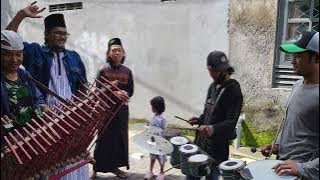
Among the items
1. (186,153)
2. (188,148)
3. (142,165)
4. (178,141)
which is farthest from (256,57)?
(186,153)

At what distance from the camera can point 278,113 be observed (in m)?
6.90

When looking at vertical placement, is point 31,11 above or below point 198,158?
above

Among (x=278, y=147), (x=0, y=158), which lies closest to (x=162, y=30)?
(x=278, y=147)

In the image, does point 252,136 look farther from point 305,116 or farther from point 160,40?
point 305,116

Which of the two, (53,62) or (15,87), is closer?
(15,87)

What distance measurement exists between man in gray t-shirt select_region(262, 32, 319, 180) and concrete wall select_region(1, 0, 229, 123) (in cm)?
449

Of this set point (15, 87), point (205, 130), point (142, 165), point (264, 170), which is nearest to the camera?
point (264, 170)

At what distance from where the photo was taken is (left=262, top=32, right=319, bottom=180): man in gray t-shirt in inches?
102

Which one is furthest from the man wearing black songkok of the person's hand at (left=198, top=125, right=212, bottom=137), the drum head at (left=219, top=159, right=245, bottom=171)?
the drum head at (left=219, top=159, right=245, bottom=171)

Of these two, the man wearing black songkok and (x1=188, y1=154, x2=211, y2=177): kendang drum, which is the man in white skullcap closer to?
(x1=188, y1=154, x2=211, y2=177): kendang drum

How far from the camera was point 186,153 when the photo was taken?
12.5 ft

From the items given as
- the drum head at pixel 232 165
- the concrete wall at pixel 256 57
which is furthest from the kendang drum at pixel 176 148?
the concrete wall at pixel 256 57

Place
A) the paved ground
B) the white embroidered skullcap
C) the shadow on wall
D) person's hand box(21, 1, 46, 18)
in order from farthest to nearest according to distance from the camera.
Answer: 1. the shadow on wall
2. the paved ground
3. person's hand box(21, 1, 46, 18)
4. the white embroidered skullcap

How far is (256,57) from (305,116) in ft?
14.5
